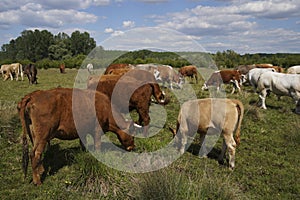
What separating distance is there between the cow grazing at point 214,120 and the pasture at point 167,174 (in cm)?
48

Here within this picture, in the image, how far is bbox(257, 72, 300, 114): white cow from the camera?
11.3 meters

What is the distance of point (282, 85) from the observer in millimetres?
11781

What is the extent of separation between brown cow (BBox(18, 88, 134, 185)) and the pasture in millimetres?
488

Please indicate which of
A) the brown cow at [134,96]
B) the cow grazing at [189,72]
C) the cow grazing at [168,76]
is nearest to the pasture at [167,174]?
the brown cow at [134,96]

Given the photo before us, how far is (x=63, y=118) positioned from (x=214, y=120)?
123 inches

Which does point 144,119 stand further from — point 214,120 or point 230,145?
point 230,145

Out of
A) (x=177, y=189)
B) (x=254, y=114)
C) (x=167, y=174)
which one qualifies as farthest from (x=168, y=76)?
(x=177, y=189)

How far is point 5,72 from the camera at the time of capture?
95.2 ft

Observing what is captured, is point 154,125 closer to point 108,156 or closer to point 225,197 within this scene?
point 108,156

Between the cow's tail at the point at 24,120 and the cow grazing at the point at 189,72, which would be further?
the cow grazing at the point at 189,72

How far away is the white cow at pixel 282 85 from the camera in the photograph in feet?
37.2

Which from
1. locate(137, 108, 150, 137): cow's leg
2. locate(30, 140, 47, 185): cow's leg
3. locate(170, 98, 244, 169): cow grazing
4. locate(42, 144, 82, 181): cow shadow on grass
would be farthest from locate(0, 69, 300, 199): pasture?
locate(170, 98, 244, 169): cow grazing

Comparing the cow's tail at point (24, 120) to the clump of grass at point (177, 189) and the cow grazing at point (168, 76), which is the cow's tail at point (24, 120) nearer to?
the clump of grass at point (177, 189)

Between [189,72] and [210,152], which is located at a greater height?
[189,72]
